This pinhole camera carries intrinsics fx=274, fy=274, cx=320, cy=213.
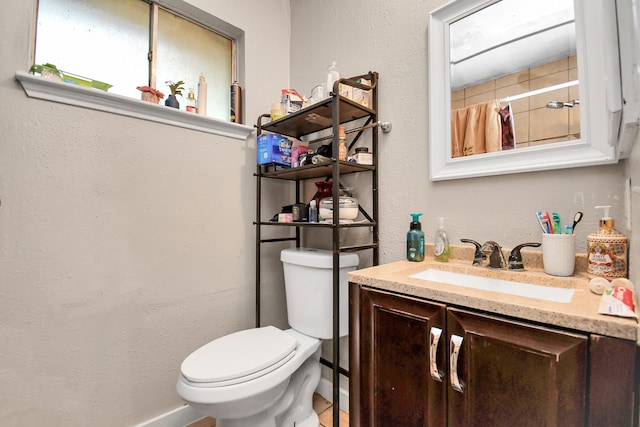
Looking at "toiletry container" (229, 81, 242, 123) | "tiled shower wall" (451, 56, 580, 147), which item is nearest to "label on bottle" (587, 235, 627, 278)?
"tiled shower wall" (451, 56, 580, 147)

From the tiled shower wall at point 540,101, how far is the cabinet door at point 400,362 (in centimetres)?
69

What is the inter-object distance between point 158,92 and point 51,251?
0.79 metres

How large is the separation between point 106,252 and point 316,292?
0.90 metres

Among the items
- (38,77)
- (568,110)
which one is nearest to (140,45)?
(38,77)

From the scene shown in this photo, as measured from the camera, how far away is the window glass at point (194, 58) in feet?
4.59

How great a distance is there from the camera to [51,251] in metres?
1.02

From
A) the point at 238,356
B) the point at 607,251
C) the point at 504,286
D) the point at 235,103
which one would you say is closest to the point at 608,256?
the point at 607,251

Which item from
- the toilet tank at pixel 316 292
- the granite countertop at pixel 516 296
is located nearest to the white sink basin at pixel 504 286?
the granite countertop at pixel 516 296

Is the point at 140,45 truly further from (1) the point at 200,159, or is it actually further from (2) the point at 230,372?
(2) the point at 230,372

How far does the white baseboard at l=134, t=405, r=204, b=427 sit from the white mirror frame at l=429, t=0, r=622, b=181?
1.55m

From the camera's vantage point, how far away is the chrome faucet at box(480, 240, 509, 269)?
915 mm

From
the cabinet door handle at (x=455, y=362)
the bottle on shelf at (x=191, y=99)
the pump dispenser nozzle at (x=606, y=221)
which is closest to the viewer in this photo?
the cabinet door handle at (x=455, y=362)

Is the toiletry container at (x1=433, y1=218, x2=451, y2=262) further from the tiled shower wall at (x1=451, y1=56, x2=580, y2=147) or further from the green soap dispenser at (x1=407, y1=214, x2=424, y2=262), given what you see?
the tiled shower wall at (x1=451, y1=56, x2=580, y2=147)

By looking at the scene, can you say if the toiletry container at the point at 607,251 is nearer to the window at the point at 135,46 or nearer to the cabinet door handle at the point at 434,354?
the cabinet door handle at the point at 434,354
